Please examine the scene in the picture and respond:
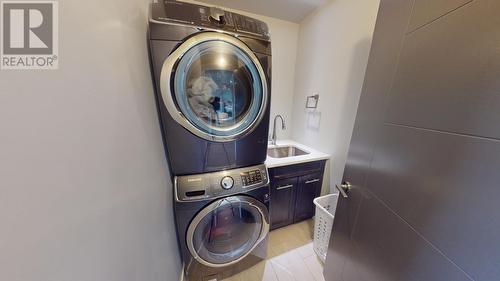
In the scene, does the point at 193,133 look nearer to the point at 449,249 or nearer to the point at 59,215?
the point at 59,215

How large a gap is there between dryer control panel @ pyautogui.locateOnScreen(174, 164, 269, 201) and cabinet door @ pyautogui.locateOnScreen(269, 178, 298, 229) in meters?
0.47

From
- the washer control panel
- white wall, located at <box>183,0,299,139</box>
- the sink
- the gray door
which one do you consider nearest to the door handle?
the gray door

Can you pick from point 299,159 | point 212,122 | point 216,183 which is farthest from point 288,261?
point 212,122

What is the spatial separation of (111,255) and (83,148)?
34 centimetres

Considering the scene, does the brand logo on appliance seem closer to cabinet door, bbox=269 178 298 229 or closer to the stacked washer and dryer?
the stacked washer and dryer

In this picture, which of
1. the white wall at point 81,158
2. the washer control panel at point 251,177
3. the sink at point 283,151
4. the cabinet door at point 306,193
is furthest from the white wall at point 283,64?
the white wall at point 81,158

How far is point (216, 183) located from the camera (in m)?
1.04

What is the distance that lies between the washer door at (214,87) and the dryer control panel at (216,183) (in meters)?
0.26

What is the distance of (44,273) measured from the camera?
29 centimetres

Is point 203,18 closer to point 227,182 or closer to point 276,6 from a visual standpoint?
point 227,182

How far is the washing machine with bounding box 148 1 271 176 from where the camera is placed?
2.72ft

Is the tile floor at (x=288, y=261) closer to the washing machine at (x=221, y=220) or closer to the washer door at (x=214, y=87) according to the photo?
the washing machine at (x=221, y=220)

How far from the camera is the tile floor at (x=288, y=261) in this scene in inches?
51.6

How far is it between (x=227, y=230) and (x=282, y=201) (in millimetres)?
671
